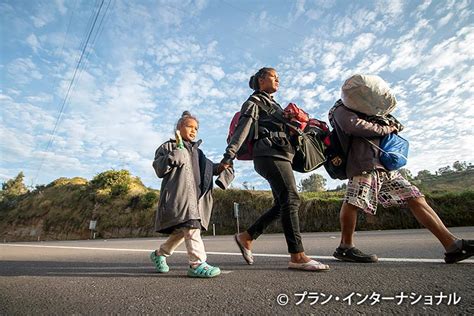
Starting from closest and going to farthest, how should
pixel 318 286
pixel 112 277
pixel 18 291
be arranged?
pixel 318 286, pixel 18 291, pixel 112 277

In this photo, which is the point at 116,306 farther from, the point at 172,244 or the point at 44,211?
the point at 44,211

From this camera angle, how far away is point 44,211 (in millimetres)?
28781

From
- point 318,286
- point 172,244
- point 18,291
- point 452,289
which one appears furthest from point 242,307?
point 18,291

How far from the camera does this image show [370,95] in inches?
106

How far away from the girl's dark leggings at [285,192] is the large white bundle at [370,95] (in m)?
0.95

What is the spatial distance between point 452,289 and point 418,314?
55 centimetres

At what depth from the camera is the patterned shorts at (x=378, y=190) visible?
2.64 metres

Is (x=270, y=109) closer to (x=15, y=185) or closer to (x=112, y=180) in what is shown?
(x=112, y=180)

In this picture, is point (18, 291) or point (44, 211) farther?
point (44, 211)

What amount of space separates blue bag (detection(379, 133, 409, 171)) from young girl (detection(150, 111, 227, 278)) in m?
1.70

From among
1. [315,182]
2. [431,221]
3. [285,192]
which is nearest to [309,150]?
[285,192]

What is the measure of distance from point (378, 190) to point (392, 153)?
1.32 feet

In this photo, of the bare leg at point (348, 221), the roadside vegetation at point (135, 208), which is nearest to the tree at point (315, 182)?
the roadside vegetation at point (135, 208)

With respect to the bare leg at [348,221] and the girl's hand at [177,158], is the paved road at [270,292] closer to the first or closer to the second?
the bare leg at [348,221]
